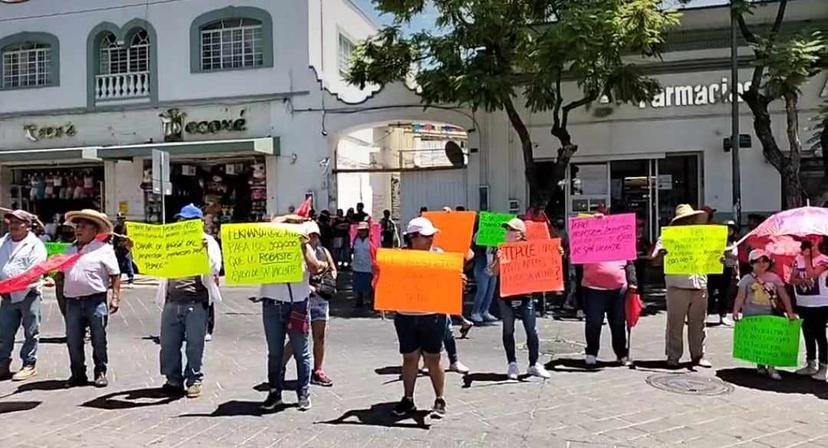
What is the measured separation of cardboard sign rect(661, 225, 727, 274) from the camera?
7.65 metres

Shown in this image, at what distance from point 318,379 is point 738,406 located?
3832mm

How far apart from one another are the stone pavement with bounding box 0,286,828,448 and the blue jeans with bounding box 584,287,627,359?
1.07 feet

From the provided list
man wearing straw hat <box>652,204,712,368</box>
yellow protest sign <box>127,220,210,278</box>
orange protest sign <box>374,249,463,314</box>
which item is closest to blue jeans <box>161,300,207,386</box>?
yellow protest sign <box>127,220,210,278</box>

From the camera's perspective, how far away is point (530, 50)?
13508mm

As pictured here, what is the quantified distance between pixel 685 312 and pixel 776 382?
1.11 metres

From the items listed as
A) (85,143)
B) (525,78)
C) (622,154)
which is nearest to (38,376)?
(525,78)

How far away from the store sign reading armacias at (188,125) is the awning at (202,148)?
38cm

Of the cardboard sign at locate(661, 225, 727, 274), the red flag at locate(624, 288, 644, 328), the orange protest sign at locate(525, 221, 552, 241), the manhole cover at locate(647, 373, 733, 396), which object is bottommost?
the manhole cover at locate(647, 373, 733, 396)

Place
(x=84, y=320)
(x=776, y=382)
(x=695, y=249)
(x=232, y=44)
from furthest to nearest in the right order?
(x=232, y=44) < (x=695, y=249) < (x=776, y=382) < (x=84, y=320)

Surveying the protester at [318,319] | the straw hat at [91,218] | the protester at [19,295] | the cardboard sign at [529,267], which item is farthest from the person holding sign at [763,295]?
the protester at [19,295]

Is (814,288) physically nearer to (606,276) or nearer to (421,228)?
(606,276)

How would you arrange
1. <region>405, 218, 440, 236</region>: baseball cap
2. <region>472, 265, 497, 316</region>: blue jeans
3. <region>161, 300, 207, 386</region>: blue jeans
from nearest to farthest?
<region>405, 218, 440, 236</region>: baseball cap, <region>161, 300, 207, 386</region>: blue jeans, <region>472, 265, 497, 316</region>: blue jeans

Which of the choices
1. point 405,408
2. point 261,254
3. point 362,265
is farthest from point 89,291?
point 362,265

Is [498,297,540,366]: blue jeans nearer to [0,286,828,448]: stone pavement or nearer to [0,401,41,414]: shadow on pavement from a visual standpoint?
[0,286,828,448]: stone pavement
